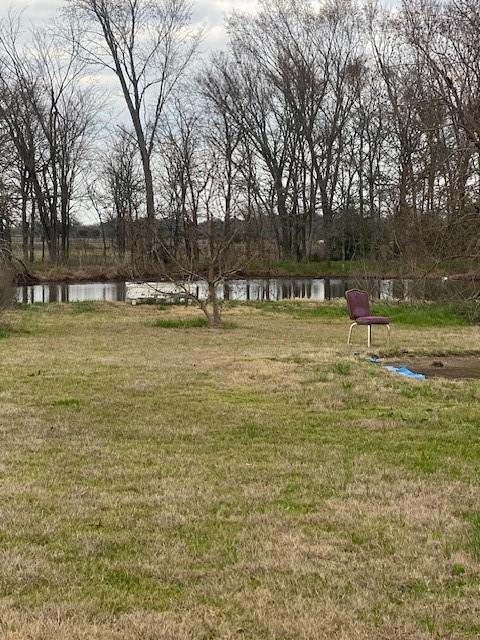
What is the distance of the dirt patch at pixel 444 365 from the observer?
→ 9.41 m

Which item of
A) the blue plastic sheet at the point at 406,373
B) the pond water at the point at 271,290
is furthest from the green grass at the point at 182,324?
the blue plastic sheet at the point at 406,373

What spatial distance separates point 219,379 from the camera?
859 cm

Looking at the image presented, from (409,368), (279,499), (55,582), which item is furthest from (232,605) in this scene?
(409,368)

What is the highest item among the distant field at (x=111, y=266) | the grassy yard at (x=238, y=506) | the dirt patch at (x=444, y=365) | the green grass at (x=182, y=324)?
the distant field at (x=111, y=266)

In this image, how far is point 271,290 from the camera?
30922 mm

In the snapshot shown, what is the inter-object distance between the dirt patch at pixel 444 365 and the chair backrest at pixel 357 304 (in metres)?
1.97

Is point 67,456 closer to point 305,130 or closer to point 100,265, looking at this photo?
point 100,265

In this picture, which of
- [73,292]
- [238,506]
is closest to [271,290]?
[73,292]

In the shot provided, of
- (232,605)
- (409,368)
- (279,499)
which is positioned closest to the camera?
(232,605)

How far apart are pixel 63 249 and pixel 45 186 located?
3705 mm

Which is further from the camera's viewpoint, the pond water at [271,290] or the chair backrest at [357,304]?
the pond water at [271,290]

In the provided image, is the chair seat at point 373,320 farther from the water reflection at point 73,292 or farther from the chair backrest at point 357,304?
the water reflection at point 73,292

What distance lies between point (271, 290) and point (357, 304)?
1815 cm

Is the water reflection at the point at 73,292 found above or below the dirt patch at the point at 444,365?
above
